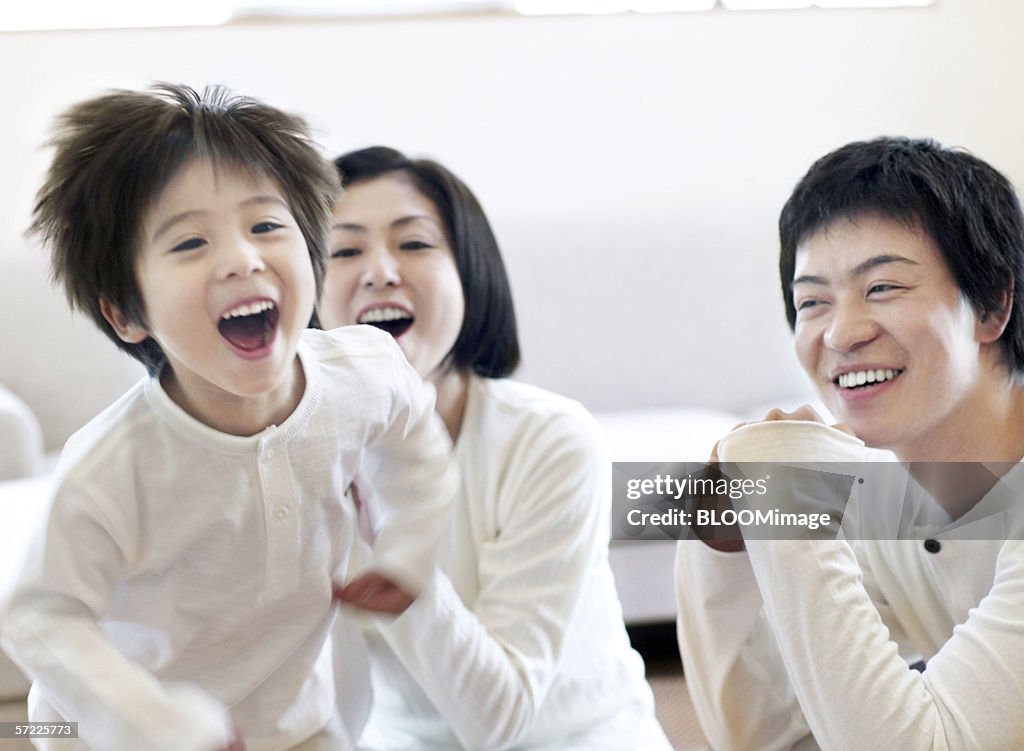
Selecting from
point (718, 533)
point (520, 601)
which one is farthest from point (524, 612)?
point (718, 533)

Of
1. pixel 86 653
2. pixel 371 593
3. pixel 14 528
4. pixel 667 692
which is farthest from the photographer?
pixel 667 692

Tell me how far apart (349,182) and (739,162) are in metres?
0.37

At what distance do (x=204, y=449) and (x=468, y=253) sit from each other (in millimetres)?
278

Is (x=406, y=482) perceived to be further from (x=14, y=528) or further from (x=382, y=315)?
(x=14, y=528)

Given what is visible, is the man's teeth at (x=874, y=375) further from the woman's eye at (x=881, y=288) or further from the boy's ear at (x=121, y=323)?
the boy's ear at (x=121, y=323)

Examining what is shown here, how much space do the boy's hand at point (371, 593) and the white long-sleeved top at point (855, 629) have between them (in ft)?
0.76

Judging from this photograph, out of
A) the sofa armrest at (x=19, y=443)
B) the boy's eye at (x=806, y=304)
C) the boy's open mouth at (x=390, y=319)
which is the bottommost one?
the sofa armrest at (x=19, y=443)

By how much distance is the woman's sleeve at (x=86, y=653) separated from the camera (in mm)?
500

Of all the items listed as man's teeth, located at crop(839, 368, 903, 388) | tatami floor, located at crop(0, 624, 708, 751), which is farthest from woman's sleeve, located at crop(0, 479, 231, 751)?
man's teeth, located at crop(839, 368, 903, 388)

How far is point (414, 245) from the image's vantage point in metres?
0.74

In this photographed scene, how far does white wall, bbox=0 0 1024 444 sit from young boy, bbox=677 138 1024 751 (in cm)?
15

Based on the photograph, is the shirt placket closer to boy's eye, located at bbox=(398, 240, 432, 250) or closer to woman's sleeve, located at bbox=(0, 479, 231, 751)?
woman's sleeve, located at bbox=(0, 479, 231, 751)

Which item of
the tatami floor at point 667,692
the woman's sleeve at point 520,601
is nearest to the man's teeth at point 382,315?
the woman's sleeve at point 520,601

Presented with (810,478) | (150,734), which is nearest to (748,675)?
(810,478)
